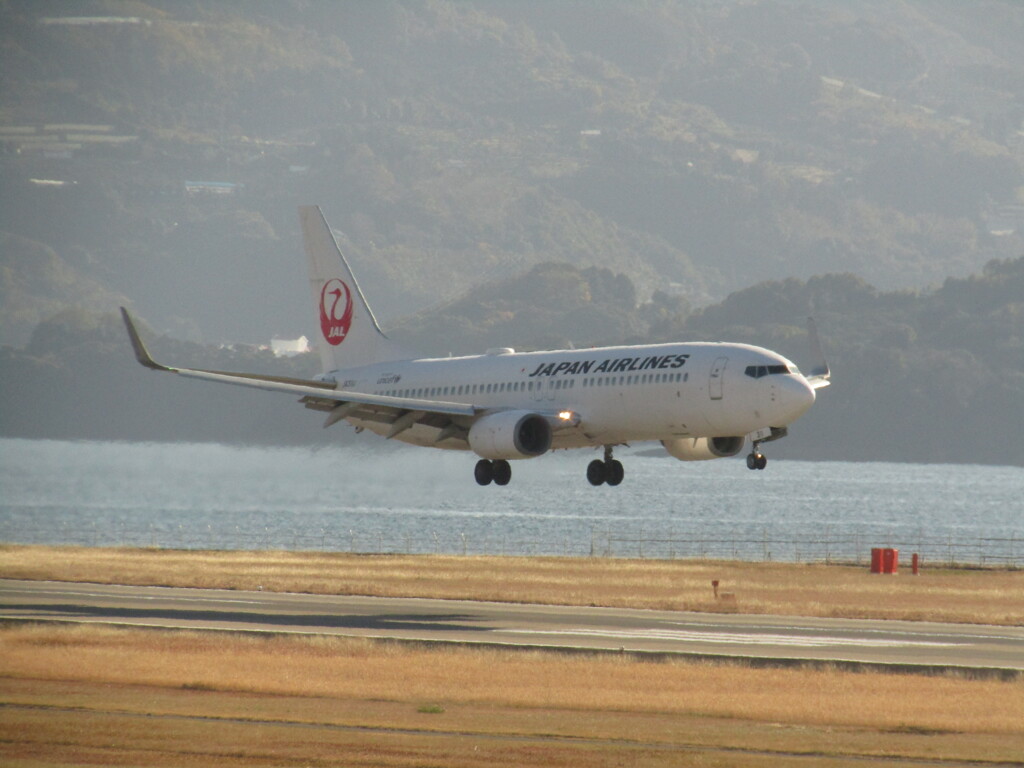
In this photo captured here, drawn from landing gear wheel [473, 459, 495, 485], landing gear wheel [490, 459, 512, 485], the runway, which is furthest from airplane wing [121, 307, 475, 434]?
the runway

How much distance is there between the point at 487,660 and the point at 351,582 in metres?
35.9

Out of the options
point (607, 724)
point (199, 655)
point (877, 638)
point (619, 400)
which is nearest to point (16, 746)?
point (607, 724)

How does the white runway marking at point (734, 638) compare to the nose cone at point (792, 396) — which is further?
the nose cone at point (792, 396)

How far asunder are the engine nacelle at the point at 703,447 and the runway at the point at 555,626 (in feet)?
23.4

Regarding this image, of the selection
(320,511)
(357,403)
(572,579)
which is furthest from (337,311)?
(320,511)

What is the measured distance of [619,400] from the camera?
6331 cm

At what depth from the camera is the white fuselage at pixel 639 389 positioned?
60062 millimetres

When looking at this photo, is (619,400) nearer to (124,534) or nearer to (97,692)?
(97,692)

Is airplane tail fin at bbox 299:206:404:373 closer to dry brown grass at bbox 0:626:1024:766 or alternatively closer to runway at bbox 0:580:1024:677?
runway at bbox 0:580:1024:677

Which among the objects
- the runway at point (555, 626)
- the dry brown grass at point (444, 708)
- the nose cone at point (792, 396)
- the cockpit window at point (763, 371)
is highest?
the cockpit window at point (763, 371)

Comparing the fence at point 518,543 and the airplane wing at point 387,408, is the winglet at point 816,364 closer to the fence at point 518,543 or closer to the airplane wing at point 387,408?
the airplane wing at point 387,408

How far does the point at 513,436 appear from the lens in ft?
211

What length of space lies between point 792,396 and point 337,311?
32818 mm

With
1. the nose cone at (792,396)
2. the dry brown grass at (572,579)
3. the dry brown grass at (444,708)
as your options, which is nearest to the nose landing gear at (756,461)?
the nose cone at (792,396)
